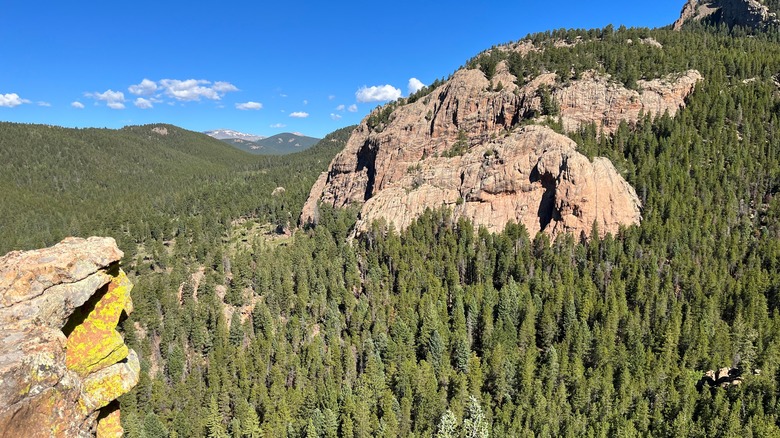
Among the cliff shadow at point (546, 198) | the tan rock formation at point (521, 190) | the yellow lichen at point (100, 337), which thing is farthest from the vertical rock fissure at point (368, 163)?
the yellow lichen at point (100, 337)

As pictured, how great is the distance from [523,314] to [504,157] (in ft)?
158

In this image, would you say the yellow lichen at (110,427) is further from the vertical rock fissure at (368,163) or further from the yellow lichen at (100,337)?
the vertical rock fissure at (368,163)

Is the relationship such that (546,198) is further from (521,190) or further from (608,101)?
(608,101)

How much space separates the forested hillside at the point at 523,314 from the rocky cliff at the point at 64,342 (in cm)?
5027

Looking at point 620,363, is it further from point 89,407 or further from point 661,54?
point 661,54

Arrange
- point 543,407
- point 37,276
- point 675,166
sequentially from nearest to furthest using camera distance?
point 37,276, point 543,407, point 675,166

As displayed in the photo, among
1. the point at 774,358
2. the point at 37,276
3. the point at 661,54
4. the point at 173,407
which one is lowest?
the point at 173,407

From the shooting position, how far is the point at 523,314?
3356 inches

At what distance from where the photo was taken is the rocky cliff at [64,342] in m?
10.6

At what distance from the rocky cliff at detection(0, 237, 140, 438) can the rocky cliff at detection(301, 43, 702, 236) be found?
10136 cm

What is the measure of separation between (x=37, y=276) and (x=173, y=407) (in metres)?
72.7

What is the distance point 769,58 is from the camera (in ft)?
468

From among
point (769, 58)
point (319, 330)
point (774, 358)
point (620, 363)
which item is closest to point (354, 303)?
point (319, 330)

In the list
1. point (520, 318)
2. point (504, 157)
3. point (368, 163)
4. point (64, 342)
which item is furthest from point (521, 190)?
point (64, 342)
